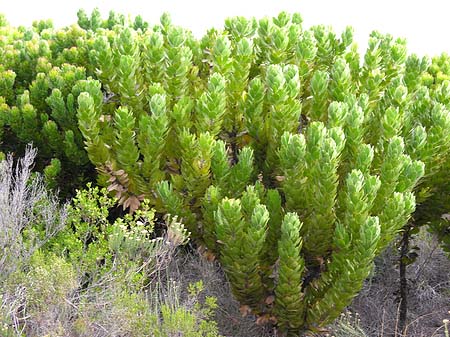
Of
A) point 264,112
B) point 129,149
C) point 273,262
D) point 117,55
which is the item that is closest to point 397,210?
point 273,262

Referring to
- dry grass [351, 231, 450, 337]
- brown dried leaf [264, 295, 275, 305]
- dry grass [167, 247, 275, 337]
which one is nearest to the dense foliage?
brown dried leaf [264, 295, 275, 305]

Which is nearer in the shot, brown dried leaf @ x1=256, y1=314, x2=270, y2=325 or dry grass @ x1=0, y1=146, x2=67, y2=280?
dry grass @ x1=0, y1=146, x2=67, y2=280

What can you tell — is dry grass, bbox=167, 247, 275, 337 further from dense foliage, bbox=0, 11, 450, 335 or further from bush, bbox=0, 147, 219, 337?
bush, bbox=0, 147, 219, 337

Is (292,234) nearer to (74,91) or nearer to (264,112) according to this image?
(264,112)

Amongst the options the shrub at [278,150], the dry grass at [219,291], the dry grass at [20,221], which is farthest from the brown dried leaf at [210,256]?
A: the dry grass at [20,221]

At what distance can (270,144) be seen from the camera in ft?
16.4

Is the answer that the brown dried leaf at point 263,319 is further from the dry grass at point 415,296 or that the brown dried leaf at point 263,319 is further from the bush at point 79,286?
the dry grass at point 415,296

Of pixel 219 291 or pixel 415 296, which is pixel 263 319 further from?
pixel 415 296

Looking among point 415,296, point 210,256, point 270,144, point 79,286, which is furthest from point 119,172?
point 415,296

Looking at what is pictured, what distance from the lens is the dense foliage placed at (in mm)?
4516

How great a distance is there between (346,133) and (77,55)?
313 centimetres

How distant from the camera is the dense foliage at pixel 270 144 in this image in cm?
452

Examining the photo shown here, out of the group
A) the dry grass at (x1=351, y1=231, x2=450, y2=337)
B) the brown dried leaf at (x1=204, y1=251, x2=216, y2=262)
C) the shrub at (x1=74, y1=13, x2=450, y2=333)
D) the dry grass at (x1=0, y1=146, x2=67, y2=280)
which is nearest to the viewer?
the shrub at (x1=74, y1=13, x2=450, y2=333)

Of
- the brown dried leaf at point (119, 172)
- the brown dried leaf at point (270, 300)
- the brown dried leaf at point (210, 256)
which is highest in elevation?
the brown dried leaf at point (119, 172)
